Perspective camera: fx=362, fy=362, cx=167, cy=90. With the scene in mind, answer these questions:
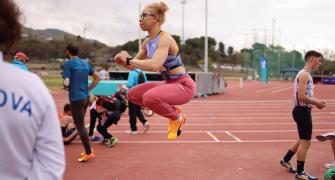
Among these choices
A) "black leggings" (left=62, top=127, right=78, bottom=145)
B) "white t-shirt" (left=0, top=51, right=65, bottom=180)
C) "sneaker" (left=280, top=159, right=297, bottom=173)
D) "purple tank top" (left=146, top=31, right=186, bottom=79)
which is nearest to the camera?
"white t-shirt" (left=0, top=51, right=65, bottom=180)

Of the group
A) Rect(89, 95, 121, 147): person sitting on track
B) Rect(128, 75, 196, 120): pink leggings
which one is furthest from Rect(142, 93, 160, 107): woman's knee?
Rect(89, 95, 121, 147): person sitting on track

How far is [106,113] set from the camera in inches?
317

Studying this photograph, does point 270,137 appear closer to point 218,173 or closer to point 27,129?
point 218,173

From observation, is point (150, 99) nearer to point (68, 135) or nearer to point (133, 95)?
point (133, 95)

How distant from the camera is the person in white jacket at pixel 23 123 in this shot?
1.36 m

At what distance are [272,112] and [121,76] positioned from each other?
10149 millimetres

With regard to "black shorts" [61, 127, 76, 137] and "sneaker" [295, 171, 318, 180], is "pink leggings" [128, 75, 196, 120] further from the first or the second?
"black shorts" [61, 127, 76, 137]

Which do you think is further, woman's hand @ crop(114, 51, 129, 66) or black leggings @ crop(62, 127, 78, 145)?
black leggings @ crop(62, 127, 78, 145)

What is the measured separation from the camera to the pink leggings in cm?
387

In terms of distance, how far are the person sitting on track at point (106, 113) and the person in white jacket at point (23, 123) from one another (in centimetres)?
638

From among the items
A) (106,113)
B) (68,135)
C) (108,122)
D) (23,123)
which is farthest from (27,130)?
(68,135)

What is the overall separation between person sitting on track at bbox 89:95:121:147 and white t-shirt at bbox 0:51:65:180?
6373 mm

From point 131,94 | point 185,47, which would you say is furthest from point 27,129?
point 185,47

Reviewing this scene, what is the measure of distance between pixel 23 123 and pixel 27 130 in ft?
0.11
